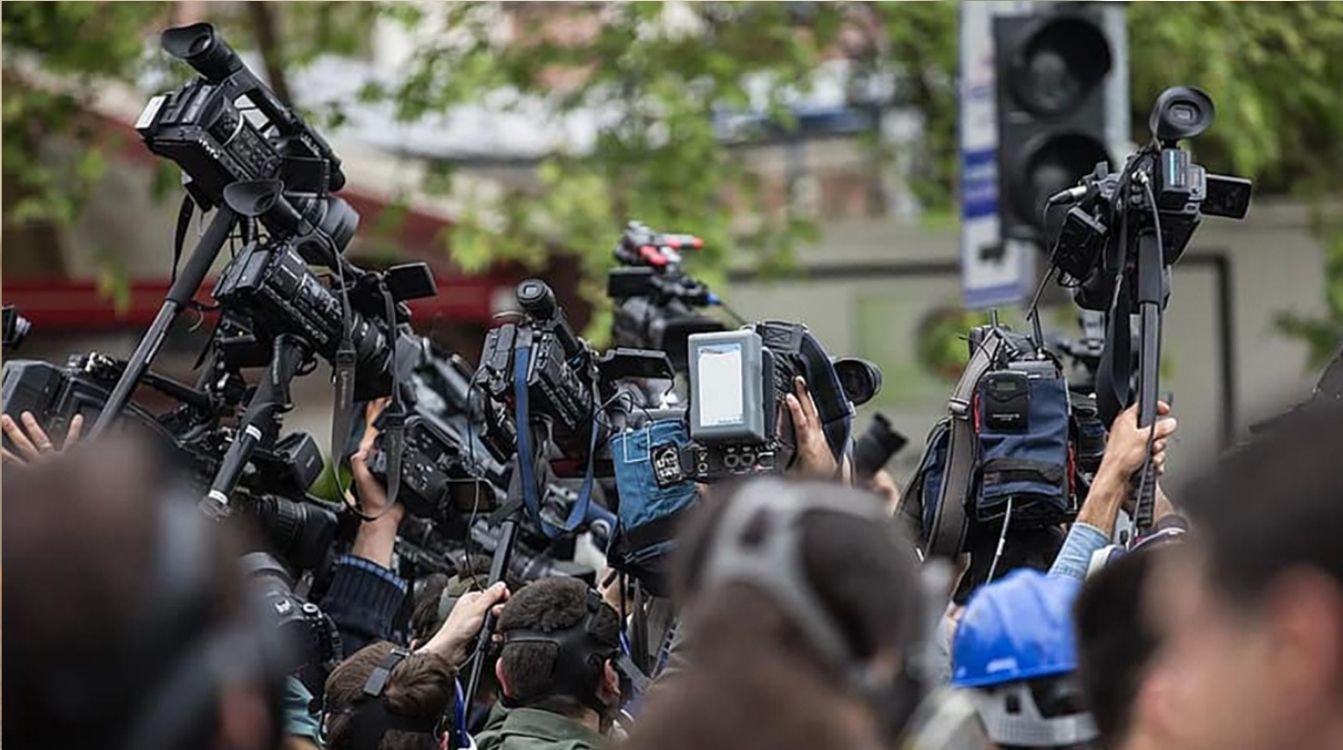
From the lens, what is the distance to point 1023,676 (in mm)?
3008

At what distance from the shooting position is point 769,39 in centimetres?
1303

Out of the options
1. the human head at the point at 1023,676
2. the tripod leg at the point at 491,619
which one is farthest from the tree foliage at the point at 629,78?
the human head at the point at 1023,676

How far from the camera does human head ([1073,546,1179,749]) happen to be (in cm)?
270

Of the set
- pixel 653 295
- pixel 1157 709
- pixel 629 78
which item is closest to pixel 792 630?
pixel 1157 709

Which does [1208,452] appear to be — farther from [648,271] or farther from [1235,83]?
[1235,83]

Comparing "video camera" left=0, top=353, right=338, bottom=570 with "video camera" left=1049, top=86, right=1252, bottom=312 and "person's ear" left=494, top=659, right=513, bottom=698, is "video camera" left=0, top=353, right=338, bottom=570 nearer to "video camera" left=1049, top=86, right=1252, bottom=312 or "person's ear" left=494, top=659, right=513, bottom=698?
"person's ear" left=494, top=659, right=513, bottom=698

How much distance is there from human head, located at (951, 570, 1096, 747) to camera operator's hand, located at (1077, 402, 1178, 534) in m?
1.60

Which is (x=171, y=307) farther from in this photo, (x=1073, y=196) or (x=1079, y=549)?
(x=1079, y=549)

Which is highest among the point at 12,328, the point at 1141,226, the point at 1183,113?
the point at 1183,113

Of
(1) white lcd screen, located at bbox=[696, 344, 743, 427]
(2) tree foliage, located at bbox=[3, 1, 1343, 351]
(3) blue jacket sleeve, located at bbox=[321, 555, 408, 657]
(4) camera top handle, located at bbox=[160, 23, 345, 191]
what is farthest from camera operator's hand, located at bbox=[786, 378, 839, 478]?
(2) tree foliage, located at bbox=[3, 1, 1343, 351]

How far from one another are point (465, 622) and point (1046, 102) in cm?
480

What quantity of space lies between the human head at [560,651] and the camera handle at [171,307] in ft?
3.29

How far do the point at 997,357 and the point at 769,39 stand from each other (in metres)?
7.98

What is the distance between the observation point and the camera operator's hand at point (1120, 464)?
4.64 meters
